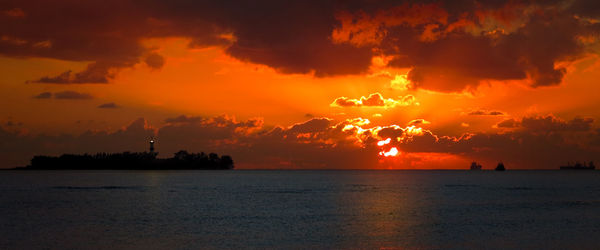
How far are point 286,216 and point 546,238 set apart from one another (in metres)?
31.5

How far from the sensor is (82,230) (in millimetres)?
59188

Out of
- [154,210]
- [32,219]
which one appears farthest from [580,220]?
[32,219]

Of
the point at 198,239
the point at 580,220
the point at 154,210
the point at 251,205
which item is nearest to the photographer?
the point at 198,239

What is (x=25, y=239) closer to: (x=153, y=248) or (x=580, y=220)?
(x=153, y=248)

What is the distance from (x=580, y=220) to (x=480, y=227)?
49.9 feet

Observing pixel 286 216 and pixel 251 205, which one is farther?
pixel 251 205

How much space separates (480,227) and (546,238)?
916 cm

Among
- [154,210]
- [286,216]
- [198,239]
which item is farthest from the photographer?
[154,210]

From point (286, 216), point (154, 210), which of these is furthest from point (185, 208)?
point (286, 216)

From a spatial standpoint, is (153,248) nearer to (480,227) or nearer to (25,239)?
(25,239)

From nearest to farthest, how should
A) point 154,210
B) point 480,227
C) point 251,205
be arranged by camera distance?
point 480,227 < point 154,210 < point 251,205

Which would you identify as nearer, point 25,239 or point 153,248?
point 153,248

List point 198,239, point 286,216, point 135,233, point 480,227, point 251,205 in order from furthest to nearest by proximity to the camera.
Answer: point 251,205 < point 286,216 < point 480,227 < point 135,233 < point 198,239

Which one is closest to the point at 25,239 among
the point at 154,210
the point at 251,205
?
the point at 154,210
